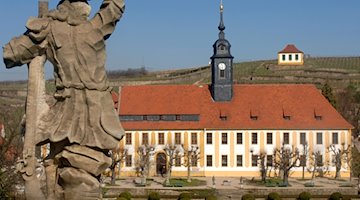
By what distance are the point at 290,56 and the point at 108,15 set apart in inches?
5033

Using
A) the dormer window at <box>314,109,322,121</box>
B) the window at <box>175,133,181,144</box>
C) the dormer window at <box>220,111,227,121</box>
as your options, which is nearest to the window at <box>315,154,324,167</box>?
the dormer window at <box>314,109,322,121</box>

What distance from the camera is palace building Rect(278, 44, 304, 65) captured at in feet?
435

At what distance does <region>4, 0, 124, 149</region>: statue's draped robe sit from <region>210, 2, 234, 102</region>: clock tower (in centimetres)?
5389

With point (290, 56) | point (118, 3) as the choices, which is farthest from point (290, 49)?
point (118, 3)

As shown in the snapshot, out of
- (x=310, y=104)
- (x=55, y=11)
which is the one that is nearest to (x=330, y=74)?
(x=310, y=104)

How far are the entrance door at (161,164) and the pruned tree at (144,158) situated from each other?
931 mm

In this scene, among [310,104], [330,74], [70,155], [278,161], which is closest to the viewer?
[70,155]

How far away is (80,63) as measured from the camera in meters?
9.21

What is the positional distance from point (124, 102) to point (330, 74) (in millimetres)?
76389

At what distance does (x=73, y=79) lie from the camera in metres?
9.16

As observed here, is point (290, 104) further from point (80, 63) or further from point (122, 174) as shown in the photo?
point (80, 63)

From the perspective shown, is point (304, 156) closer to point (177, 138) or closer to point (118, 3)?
point (177, 138)

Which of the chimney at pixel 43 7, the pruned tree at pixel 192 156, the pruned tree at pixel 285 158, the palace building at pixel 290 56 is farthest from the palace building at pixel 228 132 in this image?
the palace building at pixel 290 56

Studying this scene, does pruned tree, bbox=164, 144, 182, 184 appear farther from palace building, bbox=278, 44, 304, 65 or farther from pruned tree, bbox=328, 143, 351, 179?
palace building, bbox=278, 44, 304, 65
